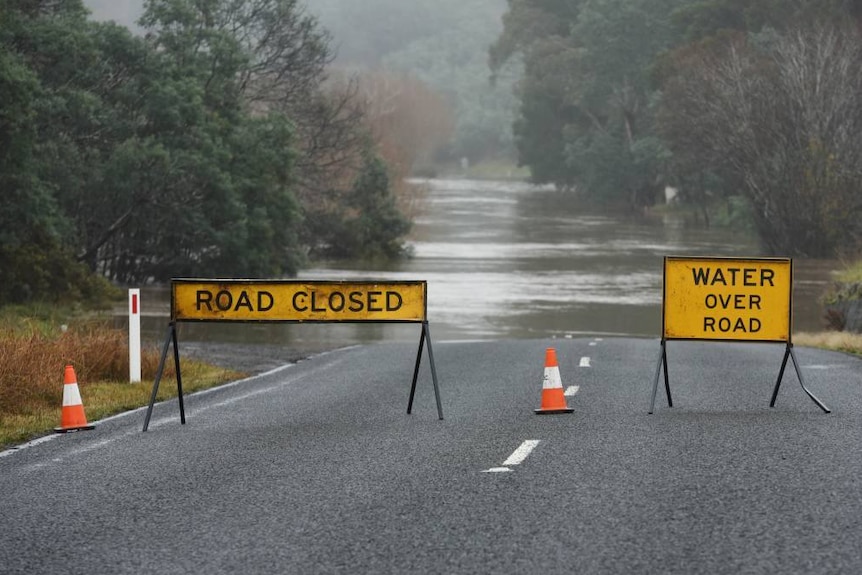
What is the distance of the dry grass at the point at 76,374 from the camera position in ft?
53.3

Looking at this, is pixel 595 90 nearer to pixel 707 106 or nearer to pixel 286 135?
pixel 707 106

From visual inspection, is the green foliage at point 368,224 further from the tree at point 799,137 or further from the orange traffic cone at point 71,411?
the orange traffic cone at point 71,411

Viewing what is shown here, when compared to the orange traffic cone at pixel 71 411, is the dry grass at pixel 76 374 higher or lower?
lower

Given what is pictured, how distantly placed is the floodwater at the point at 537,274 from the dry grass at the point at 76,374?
13.2 metres

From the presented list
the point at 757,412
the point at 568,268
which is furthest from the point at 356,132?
the point at 757,412

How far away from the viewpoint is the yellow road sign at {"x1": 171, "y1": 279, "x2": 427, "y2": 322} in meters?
14.8

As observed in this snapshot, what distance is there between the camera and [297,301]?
1488cm

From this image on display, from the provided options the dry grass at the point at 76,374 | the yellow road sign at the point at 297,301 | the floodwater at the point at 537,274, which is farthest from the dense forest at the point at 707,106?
the yellow road sign at the point at 297,301

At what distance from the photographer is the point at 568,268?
2474 inches

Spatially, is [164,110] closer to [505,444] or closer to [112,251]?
[112,251]

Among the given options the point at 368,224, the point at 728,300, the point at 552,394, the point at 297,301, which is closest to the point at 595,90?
the point at 368,224

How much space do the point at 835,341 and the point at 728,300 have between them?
14863mm

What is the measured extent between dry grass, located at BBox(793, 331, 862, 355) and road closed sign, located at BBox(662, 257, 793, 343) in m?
11.6

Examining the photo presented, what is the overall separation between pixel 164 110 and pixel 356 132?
784 inches
